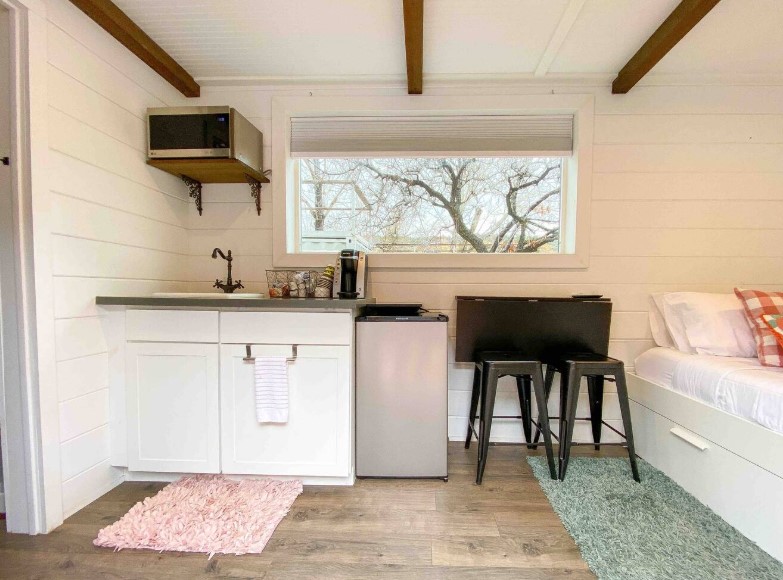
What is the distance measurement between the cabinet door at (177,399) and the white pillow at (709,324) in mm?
2620

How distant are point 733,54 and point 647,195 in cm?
84

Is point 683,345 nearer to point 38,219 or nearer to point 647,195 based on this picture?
point 647,195

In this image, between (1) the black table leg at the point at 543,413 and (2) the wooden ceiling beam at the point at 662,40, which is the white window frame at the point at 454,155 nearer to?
(2) the wooden ceiling beam at the point at 662,40

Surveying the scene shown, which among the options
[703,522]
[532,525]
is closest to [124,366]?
[532,525]

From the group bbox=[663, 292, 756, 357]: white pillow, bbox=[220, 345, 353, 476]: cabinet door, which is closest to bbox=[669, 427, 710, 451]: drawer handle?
bbox=[663, 292, 756, 357]: white pillow

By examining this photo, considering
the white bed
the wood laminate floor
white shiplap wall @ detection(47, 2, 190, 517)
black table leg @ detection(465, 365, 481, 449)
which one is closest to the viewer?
the wood laminate floor

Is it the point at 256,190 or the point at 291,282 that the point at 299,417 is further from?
the point at 256,190

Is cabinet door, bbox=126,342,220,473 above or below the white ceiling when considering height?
below

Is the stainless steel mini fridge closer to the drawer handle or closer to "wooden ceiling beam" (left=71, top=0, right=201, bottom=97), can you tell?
the drawer handle

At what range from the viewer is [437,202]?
8.18ft

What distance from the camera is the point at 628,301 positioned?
2.30 m

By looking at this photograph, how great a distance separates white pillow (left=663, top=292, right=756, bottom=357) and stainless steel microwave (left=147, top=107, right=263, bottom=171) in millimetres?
2778

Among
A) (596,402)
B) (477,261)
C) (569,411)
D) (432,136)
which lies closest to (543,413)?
(569,411)

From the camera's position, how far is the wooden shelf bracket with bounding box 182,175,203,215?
234 centimetres
